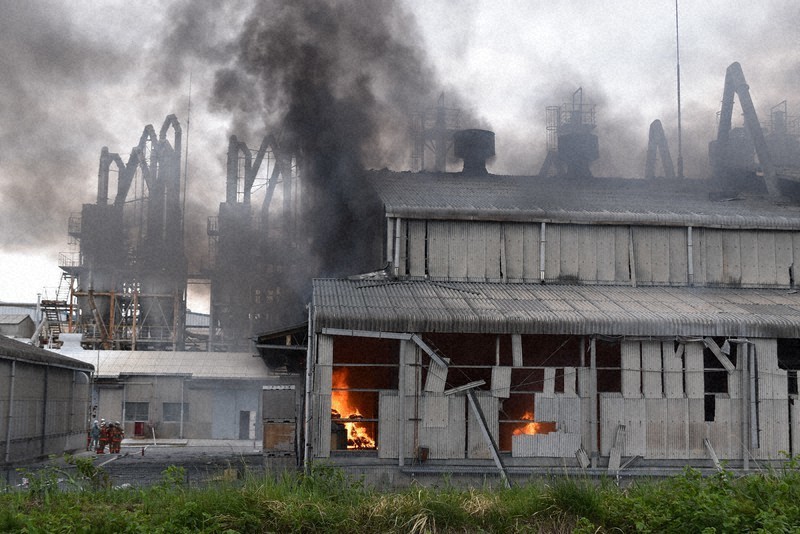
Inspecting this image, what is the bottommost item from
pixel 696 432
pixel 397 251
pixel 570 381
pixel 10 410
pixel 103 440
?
pixel 103 440

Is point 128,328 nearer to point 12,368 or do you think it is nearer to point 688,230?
point 12,368

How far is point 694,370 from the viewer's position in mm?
23938

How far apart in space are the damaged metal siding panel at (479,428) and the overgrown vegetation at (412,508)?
9.48m

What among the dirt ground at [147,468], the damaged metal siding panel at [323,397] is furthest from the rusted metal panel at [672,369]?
the dirt ground at [147,468]

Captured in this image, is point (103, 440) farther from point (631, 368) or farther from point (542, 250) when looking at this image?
point (631, 368)

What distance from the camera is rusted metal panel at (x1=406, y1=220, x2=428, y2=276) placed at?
27.9 m

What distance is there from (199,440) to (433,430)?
24793mm

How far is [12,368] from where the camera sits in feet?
82.2

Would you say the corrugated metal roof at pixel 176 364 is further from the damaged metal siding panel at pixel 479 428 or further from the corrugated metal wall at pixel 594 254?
the damaged metal siding panel at pixel 479 428

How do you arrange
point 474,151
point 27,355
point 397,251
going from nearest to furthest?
1. point 27,355
2. point 397,251
3. point 474,151

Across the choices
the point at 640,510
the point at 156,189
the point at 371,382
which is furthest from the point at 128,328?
the point at 640,510

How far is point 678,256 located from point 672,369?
619cm

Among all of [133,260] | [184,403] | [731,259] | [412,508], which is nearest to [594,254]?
[731,259]

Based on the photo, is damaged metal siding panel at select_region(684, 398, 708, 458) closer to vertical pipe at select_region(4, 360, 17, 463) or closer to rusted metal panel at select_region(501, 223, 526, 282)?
rusted metal panel at select_region(501, 223, 526, 282)
